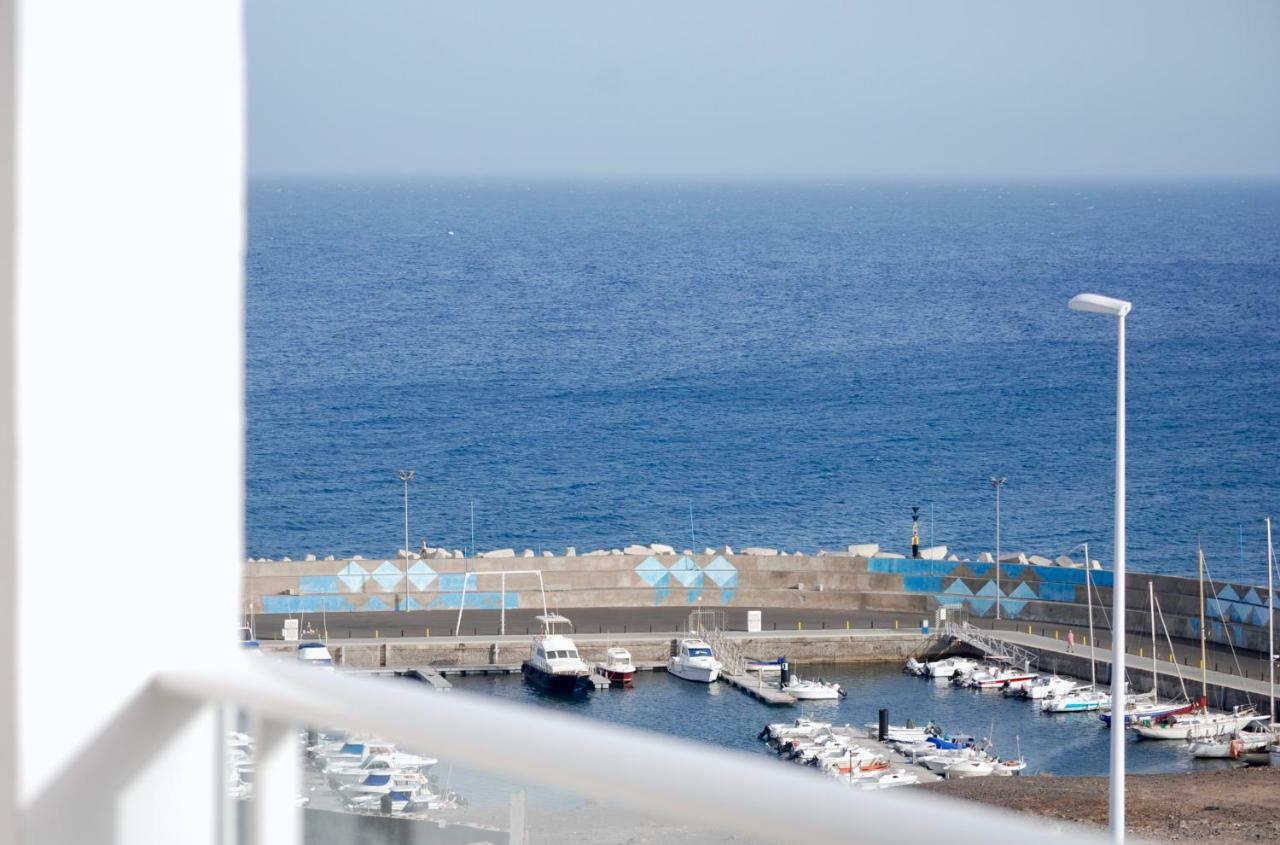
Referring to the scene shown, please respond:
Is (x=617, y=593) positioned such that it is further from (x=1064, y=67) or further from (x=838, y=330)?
(x=1064, y=67)

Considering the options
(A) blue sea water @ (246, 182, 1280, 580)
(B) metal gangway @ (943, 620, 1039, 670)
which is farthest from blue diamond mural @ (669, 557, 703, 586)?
(A) blue sea water @ (246, 182, 1280, 580)

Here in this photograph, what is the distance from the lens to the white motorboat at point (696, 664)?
20.1 meters

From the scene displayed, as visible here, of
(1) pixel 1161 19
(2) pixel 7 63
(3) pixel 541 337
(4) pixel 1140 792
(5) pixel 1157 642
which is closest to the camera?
(2) pixel 7 63

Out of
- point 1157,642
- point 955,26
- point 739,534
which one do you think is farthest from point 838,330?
point 1157,642

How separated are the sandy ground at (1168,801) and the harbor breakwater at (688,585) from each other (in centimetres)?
737

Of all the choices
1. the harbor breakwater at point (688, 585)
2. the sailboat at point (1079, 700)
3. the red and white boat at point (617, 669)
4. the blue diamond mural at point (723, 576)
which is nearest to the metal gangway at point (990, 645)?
the harbor breakwater at point (688, 585)

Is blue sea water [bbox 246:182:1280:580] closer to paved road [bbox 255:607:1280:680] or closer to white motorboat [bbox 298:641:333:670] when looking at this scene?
paved road [bbox 255:607:1280:680]

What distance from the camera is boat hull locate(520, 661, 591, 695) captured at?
19656mm

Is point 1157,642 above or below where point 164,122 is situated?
below

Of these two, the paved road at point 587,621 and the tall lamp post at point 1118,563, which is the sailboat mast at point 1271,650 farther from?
the tall lamp post at point 1118,563

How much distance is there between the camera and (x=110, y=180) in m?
0.90

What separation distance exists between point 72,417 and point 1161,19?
77282 millimetres

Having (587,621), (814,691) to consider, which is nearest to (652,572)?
(587,621)

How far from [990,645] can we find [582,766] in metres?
21.2
